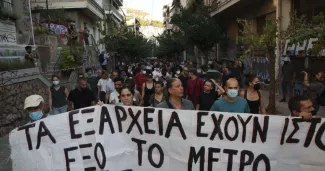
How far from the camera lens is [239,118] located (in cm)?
390

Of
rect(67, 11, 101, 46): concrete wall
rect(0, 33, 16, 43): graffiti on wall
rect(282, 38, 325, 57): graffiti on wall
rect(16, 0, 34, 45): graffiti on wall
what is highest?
rect(67, 11, 101, 46): concrete wall

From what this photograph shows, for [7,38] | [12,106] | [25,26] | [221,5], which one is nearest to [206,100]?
[12,106]

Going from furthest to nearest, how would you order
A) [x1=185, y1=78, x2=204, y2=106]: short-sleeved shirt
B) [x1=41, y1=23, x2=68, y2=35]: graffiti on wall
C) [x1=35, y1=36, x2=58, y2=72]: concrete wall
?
[x1=41, y1=23, x2=68, y2=35]: graffiti on wall
[x1=35, y1=36, x2=58, y2=72]: concrete wall
[x1=185, y1=78, x2=204, y2=106]: short-sleeved shirt

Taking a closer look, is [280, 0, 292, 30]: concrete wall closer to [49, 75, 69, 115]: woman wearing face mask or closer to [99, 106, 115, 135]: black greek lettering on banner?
[49, 75, 69, 115]: woman wearing face mask

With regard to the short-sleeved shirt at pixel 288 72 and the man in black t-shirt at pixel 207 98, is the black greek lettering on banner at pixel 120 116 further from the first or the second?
the short-sleeved shirt at pixel 288 72

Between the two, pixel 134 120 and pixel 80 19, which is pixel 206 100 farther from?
pixel 80 19

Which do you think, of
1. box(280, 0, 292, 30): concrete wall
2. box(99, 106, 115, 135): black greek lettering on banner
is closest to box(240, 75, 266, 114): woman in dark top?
box(99, 106, 115, 135): black greek lettering on banner

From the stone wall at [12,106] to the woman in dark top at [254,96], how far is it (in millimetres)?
6285

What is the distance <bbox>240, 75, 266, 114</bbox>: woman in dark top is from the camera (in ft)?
18.8

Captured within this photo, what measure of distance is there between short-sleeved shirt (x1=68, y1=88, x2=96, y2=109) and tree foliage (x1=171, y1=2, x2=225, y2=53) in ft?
56.6

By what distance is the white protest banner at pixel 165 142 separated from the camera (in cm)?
368

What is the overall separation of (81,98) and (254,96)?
3.44 metres

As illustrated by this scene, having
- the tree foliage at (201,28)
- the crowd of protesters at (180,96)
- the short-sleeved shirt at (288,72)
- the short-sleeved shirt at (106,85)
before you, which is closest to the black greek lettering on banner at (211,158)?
the crowd of protesters at (180,96)

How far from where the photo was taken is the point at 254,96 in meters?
5.79
